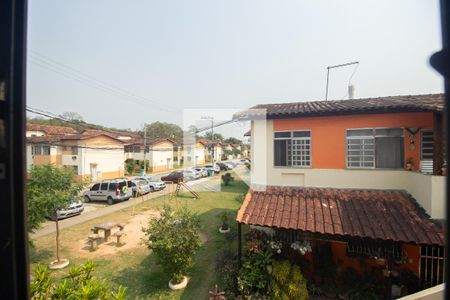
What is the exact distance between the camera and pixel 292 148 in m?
8.36

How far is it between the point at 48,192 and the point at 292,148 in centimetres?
889

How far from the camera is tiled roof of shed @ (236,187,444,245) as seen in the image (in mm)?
5820

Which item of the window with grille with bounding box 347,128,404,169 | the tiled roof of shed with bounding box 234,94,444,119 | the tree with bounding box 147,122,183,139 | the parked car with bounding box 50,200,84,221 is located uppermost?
the tree with bounding box 147,122,183,139

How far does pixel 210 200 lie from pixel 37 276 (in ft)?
50.1

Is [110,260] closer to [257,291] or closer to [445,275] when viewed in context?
[257,291]

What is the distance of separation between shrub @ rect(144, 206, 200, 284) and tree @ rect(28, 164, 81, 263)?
402 centimetres

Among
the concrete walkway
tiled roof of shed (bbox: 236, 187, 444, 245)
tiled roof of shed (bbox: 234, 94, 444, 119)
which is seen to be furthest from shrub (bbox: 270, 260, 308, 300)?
the concrete walkway

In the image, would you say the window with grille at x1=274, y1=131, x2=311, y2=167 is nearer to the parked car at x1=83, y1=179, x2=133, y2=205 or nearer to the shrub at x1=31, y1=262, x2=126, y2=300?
the shrub at x1=31, y1=262, x2=126, y2=300

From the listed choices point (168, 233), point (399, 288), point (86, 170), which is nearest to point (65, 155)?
point (86, 170)

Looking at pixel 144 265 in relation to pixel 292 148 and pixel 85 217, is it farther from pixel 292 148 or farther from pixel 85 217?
pixel 85 217

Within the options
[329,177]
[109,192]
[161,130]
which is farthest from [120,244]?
[161,130]

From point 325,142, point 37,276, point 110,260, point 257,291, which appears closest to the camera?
point 37,276

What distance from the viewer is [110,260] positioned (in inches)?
356

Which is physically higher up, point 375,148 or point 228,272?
point 375,148
